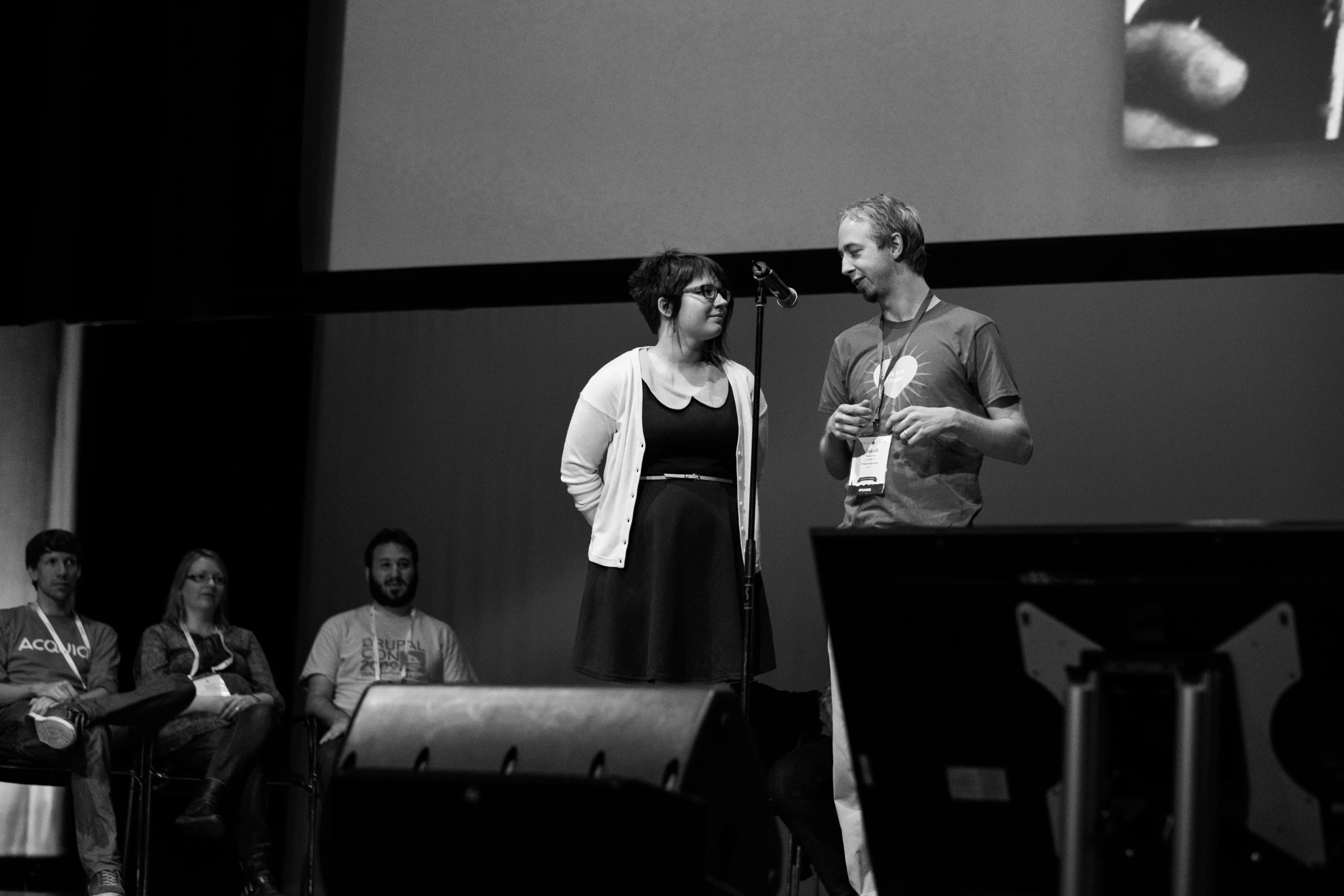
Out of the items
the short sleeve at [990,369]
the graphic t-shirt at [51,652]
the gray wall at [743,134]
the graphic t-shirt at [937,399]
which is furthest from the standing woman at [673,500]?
the graphic t-shirt at [51,652]

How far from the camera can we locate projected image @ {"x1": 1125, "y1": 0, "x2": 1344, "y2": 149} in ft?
11.8

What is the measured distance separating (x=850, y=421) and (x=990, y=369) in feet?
0.92

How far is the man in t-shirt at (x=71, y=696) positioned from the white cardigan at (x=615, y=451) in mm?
1273

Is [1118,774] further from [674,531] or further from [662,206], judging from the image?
[662,206]

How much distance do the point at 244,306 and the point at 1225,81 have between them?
2812 millimetres

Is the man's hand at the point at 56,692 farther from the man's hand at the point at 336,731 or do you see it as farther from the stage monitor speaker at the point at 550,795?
the stage monitor speaker at the point at 550,795

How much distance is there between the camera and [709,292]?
330 cm

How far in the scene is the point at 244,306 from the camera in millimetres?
4637

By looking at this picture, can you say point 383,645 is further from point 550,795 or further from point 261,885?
point 550,795

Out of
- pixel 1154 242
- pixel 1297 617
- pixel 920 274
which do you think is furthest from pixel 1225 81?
pixel 1297 617

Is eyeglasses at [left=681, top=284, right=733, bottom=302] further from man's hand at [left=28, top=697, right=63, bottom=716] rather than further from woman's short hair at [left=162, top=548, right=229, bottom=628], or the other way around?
man's hand at [left=28, top=697, right=63, bottom=716]

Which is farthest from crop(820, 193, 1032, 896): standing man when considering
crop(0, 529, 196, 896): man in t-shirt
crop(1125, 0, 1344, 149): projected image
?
crop(0, 529, 196, 896): man in t-shirt

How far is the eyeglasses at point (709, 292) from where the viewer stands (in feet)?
10.8

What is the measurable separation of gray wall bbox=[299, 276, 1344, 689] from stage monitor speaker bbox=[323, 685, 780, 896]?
2.93 meters
